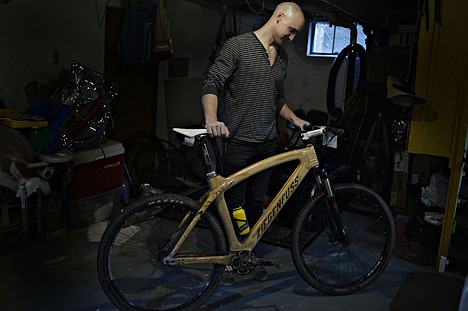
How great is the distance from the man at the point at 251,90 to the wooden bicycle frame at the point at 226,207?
0.69 ft

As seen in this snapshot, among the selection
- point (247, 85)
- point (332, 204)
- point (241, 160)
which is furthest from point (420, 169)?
point (247, 85)

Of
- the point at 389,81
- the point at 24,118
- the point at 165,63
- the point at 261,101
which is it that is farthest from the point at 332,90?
the point at 24,118

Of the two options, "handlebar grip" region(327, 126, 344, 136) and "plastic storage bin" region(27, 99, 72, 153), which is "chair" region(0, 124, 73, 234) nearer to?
"plastic storage bin" region(27, 99, 72, 153)

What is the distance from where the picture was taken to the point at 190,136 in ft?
7.59

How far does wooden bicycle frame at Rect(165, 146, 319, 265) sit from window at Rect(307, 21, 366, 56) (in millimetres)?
3456

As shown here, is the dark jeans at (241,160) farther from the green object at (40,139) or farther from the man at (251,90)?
the green object at (40,139)

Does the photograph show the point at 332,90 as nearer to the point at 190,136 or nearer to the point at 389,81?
the point at 389,81

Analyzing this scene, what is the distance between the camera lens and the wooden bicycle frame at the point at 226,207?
2.35m

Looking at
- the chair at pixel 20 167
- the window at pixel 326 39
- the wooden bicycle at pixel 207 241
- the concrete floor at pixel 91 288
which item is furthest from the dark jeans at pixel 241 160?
the window at pixel 326 39

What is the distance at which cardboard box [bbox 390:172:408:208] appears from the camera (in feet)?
14.4

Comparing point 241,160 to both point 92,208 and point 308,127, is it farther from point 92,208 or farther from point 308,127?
point 92,208

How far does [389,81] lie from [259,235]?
1.44 m

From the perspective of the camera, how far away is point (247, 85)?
258 cm

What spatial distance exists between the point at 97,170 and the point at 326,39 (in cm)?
341
